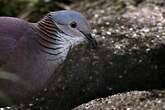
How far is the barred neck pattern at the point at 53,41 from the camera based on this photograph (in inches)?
A: 124

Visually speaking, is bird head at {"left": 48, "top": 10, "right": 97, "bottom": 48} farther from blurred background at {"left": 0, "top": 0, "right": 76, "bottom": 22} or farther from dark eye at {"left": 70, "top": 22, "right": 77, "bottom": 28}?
blurred background at {"left": 0, "top": 0, "right": 76, "bottom": 22}

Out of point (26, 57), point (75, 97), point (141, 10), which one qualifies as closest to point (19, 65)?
point (26, 57)

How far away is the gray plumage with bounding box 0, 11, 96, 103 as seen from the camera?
3.07 m

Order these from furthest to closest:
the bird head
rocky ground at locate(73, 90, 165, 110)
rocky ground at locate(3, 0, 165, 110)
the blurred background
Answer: the blurred background, rocky ground at locate(3, 0, 165, 110), the bird head, rocky ground at locate(73, 90, 165, 110)

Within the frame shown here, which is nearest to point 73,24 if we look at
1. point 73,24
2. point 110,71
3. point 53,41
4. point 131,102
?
point 73,24

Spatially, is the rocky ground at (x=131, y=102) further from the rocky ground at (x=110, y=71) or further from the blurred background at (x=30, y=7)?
the blurred background at (x=30, y=7)

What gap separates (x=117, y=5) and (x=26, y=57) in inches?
73.1

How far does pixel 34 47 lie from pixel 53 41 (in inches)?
4.4

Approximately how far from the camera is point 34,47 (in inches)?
123

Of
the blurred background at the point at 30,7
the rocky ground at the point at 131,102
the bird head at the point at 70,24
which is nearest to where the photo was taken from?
the rocky ground at the point at 131,102

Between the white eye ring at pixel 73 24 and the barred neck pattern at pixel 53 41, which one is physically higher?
the white eye ring at pixel 73 24

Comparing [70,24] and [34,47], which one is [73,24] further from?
[34,47]

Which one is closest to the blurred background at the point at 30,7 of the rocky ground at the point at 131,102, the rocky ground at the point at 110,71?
the rocky ground at the point at 110,71

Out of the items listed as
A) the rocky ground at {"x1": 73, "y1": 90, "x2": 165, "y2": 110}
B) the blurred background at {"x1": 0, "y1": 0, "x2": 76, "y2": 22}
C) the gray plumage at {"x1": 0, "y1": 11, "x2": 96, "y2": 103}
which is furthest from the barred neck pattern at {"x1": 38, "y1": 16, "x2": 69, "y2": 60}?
the blurred background at {"x1": 0, "y1": 0, "x2": 76, "y2": 22}
